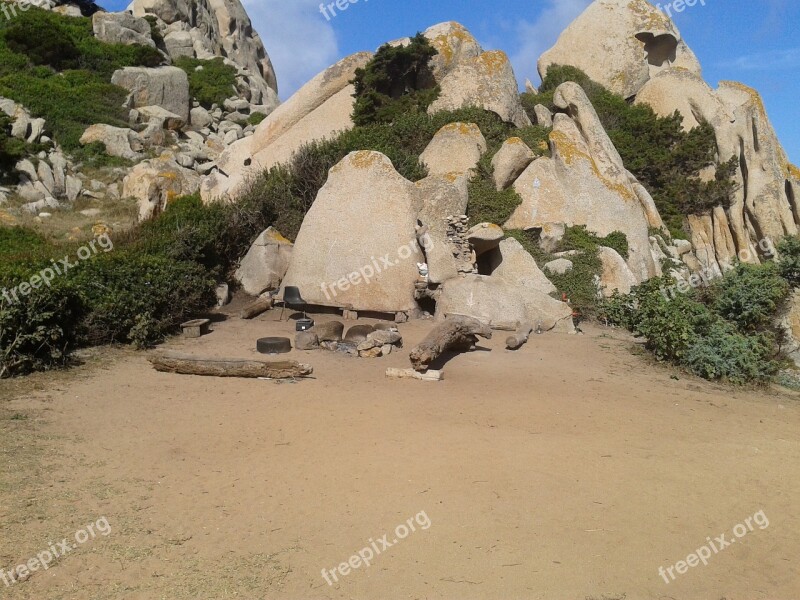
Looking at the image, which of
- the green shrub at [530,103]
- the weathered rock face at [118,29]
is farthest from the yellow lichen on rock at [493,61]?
the weathered rock face at [118,29]

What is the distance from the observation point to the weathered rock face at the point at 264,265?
1436cm

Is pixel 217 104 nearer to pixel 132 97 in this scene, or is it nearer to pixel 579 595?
pixel 132 97

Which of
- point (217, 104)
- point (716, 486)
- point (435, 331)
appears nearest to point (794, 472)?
point (716, 486)

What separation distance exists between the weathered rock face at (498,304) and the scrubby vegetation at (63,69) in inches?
713

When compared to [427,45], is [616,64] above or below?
above

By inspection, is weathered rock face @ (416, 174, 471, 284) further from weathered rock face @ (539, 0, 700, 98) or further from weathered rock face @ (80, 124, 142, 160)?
weathered rock face @ (539, 0, 700, 98)

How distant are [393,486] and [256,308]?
26.8ft

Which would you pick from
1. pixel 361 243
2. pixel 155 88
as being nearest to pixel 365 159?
pixel 361 243

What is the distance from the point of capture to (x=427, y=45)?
65.3 ft

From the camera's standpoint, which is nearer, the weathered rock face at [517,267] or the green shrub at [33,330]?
the green shrub at [33,330]

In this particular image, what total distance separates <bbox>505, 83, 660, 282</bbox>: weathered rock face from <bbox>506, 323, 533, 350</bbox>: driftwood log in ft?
16.3

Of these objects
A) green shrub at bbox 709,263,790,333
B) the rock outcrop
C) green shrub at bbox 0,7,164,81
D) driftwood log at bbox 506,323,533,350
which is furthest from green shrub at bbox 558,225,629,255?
the rock outcrop

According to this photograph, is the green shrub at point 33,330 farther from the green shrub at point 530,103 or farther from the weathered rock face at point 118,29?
the weathered rock face at point 118,29

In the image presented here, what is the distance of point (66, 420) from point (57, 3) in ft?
130
